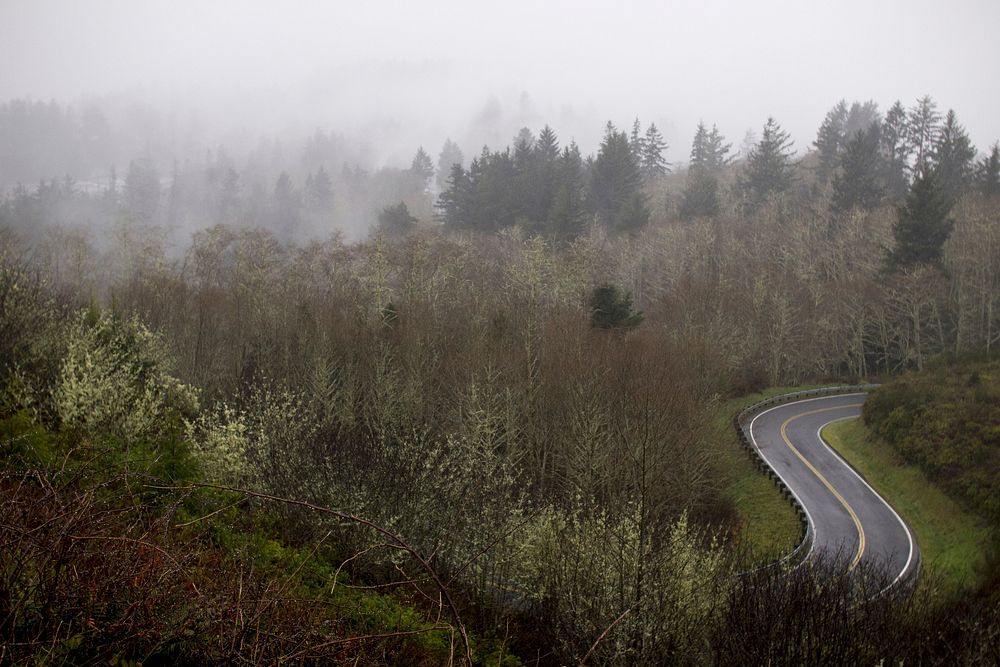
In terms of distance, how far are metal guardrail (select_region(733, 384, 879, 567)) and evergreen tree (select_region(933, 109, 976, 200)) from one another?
3365 cm

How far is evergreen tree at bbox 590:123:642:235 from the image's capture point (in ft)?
247

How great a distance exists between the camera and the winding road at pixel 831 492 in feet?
73.8

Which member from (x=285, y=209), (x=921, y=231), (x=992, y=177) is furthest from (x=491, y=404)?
(x=285, y=209)

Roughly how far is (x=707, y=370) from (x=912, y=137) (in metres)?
62.5

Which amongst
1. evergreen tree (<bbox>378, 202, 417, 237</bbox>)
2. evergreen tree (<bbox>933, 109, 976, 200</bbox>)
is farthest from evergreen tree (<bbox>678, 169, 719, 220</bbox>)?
evergreen tree (<bbox>378, 202, 417, 237</bbox>)

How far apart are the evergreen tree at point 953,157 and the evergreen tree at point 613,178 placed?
32.1m

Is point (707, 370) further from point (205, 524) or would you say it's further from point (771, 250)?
point (205, 524)

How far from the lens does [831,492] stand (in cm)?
2833

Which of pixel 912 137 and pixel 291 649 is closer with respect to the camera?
pixel 291 649

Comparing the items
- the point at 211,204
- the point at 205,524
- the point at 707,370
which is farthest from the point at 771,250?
the point at 211,204

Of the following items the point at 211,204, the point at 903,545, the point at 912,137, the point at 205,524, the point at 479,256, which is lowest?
the point at 903,545

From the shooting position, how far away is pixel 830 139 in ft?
265

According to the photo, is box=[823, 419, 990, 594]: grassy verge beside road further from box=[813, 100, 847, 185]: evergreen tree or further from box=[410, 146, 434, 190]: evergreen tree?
box=[410, 146, 434, 190]: evergreen tree

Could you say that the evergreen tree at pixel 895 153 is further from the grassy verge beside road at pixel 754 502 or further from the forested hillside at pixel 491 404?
the grassy verge beside road at pixel 754 502
